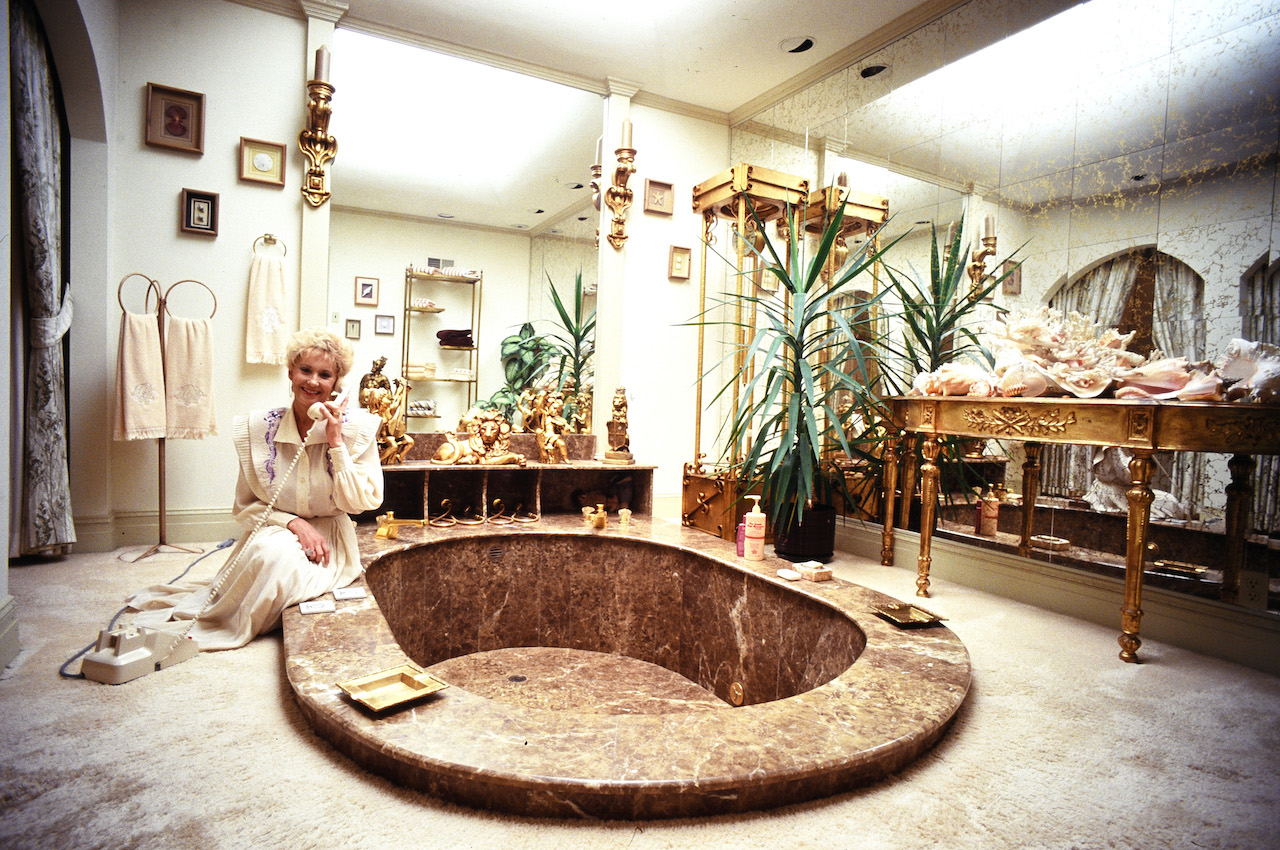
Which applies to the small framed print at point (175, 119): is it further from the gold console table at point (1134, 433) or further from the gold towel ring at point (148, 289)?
the gold console table at point (1134, 433)

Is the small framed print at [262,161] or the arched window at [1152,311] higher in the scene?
the small framed print at [262,161]

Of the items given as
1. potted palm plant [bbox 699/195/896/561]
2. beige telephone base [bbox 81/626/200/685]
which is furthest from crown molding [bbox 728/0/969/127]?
beige telephone base [bbox 81/626/200/685]

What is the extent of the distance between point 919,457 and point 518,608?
6.94 feet

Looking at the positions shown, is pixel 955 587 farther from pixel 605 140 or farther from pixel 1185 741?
pixel 605 140

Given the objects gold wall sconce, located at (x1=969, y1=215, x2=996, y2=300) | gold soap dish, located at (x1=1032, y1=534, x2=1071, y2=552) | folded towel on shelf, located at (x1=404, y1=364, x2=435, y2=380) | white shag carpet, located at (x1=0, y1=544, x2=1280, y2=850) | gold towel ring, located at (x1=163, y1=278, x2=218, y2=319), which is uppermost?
gold wall sconce, located at (x1=969, y1=215, x2=996, y2=300)

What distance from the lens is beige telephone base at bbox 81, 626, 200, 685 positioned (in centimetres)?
162

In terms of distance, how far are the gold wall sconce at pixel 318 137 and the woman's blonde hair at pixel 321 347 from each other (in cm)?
185

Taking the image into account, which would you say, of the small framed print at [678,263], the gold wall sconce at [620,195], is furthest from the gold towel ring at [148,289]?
the small framed print at [678,263]

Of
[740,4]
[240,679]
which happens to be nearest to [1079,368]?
[740,4]

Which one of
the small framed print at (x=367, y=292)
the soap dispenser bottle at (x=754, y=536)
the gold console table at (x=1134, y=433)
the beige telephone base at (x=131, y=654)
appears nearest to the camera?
the beige telephone base at (x=131, y=654)

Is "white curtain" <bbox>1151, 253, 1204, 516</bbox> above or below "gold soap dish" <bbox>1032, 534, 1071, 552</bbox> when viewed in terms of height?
above

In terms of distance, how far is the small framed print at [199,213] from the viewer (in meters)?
3.37

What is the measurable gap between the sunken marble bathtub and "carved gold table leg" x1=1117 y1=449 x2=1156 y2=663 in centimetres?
66

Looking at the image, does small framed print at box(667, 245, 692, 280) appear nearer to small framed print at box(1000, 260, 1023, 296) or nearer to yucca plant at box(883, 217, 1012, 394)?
yucca plant at box(883, 217, 1012, 394)
